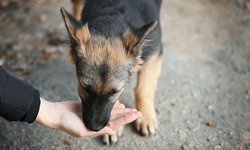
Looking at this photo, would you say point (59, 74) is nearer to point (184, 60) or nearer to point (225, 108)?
point (184, 60)

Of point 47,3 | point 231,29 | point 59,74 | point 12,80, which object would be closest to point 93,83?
point 12,80

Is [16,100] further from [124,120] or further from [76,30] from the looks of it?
[124,120]

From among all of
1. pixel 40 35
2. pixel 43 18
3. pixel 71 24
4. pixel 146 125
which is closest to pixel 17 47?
pixel 40 35

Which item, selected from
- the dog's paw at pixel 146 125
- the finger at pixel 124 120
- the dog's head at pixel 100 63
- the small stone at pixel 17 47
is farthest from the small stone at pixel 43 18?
the finger at pixel 124 120

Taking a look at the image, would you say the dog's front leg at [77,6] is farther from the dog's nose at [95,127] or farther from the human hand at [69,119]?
the dog's nose at [95,127]

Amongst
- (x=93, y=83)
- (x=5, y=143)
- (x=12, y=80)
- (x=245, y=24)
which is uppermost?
(x=12, y=80)

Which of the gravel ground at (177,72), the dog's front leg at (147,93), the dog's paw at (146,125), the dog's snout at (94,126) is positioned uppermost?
the dog's snout at (94,126)
